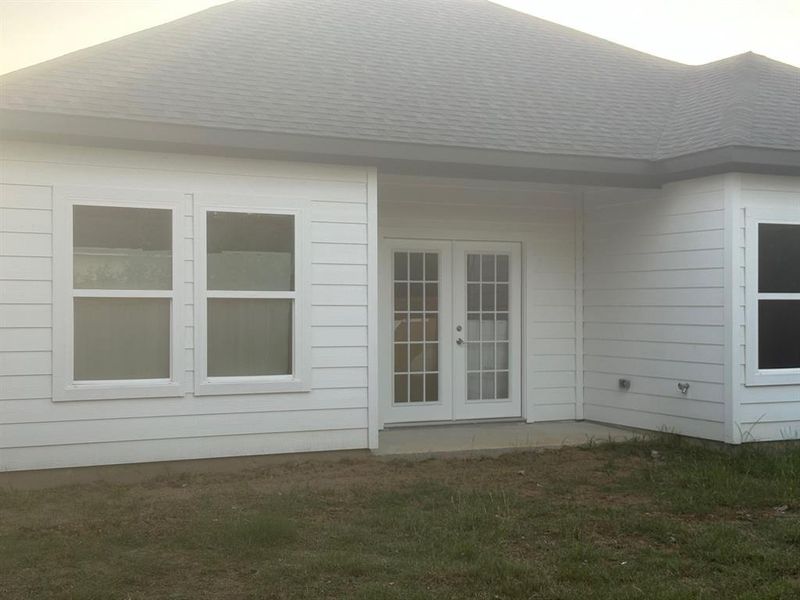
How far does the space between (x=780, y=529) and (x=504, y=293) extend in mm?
5157

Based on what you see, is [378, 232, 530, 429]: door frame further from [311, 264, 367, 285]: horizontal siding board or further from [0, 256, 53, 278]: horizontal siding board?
[0, 256, 53, 278]: horizontal siding board

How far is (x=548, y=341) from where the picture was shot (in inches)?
420

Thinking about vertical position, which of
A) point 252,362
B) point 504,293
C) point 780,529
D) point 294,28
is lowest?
point 780,529

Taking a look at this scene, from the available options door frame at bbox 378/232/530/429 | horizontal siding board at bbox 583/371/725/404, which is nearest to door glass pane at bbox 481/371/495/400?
door frame at bbox 378/232/530/429

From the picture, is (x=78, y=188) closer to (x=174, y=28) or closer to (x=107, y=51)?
(x=107, y=51)

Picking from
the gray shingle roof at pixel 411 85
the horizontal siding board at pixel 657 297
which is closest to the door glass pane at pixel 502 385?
the horizontal siding board at pixel 657 297

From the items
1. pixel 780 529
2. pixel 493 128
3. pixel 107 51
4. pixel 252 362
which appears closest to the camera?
pixel 780 529

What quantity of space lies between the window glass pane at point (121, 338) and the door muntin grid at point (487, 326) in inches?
157

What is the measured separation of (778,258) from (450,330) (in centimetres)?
360

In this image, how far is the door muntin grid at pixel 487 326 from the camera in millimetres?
10469

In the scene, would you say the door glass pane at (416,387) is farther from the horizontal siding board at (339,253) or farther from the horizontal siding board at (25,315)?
the horizontal siding board at (25,315)

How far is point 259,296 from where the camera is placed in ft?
26.1

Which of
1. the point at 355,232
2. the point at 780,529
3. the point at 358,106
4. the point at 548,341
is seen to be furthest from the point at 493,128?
the point at 780,529

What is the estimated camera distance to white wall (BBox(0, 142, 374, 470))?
7098 mm
